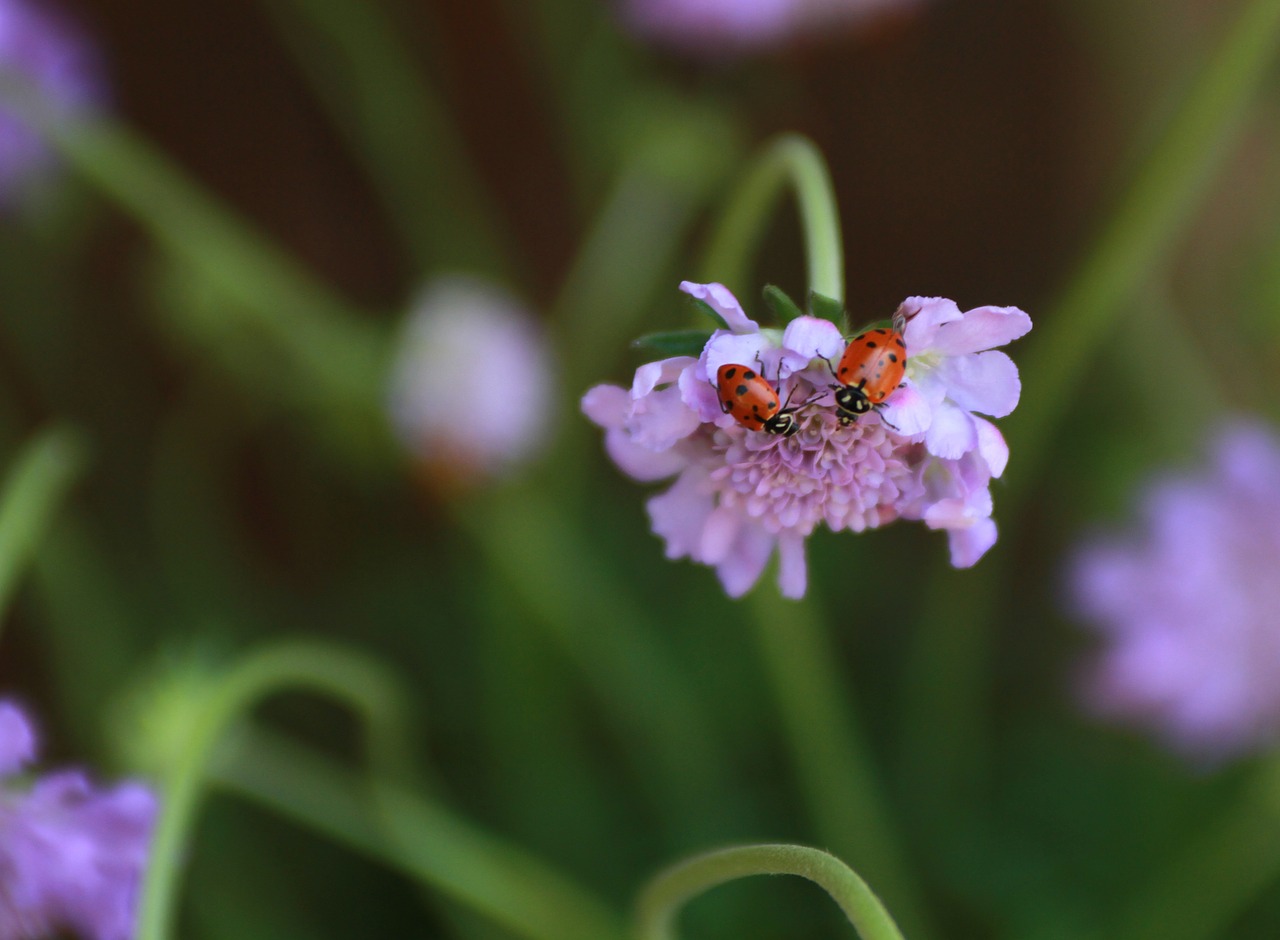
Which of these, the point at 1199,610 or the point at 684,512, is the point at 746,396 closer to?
the point at 684,512

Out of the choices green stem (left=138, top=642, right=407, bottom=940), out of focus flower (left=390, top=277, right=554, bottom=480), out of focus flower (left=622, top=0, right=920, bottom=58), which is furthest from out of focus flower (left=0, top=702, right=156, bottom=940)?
out of focus flower (left=622, top=0, right=920, bottom=58)

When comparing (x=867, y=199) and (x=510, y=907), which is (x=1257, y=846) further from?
(x=867, y=199)

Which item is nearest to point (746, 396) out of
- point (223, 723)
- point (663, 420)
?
point (663, 420)

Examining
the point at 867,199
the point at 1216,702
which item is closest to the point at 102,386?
the point at 867,199

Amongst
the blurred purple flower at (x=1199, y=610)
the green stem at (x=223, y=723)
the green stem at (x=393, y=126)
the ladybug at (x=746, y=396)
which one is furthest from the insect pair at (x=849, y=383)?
the green stem at (x=393, y=126)

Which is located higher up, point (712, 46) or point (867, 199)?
point (867, 199)

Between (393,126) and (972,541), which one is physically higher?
(393,126)
